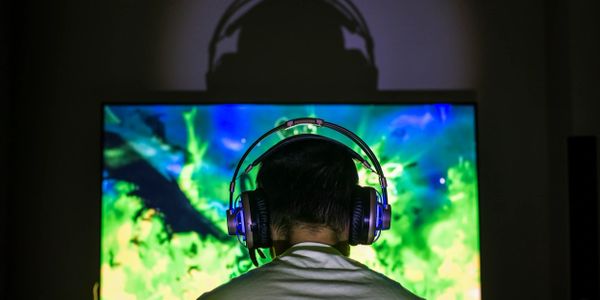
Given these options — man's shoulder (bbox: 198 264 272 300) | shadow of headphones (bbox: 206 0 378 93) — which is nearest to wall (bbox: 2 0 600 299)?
shadow of headphones (bbox: 206 0 378 93)

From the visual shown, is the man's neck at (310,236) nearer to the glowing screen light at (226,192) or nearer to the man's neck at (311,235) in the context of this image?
the man's neck at (311,235)

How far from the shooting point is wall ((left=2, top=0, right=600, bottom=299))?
10.4ft

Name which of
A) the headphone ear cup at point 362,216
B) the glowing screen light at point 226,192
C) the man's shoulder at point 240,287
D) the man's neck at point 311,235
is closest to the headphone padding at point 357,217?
the headphone ear cup at point 362,216

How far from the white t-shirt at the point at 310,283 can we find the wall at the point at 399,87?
1999 millimetres

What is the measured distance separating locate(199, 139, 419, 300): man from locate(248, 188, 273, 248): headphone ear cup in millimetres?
67

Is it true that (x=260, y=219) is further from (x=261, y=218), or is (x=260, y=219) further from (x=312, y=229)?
(x=312, y=229)

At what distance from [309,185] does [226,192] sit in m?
1.62

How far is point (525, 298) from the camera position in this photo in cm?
328

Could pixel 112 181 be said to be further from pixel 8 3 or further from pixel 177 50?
pixel 8 3

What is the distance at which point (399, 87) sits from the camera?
10.8 feet

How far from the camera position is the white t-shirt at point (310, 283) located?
4.34 ft

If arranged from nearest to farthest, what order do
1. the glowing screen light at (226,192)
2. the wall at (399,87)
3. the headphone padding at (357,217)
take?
1. the headphone padding at (357,217)
2. the glowing screen light at (226,192)
3. the wall at (399,87)

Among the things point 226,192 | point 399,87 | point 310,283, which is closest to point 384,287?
point 310,283

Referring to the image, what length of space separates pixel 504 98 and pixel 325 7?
3.22ft
